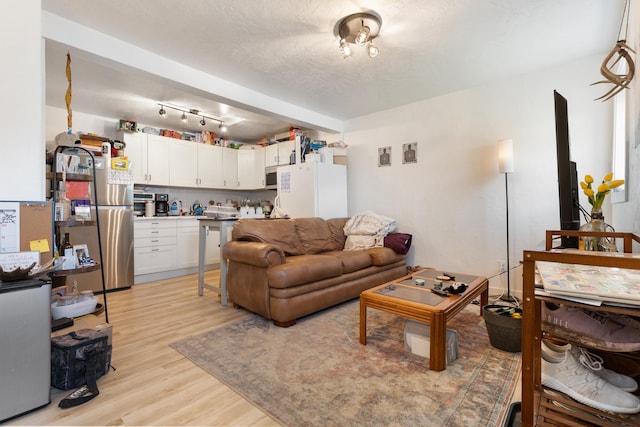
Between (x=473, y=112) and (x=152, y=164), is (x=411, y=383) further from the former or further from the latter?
(x=152, y=164)

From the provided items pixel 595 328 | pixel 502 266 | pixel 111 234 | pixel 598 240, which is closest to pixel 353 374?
pixel 595 328

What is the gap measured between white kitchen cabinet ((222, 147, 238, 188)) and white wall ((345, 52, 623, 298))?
2557mm

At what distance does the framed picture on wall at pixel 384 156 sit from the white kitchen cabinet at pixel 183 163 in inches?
123

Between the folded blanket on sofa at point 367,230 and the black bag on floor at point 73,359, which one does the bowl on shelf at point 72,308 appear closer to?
the black bag on floor at point 73,359

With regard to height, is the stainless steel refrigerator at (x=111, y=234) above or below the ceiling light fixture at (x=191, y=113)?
below

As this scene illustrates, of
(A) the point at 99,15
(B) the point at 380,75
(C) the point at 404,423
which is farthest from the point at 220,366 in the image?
(B) the point at 380,75

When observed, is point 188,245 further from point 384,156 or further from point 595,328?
point 595,328

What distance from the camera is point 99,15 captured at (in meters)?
2.09

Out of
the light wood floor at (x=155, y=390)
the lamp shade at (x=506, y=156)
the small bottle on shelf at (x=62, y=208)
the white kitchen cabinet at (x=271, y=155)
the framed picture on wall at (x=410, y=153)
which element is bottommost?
the light wood floor at (x=155, y=390)

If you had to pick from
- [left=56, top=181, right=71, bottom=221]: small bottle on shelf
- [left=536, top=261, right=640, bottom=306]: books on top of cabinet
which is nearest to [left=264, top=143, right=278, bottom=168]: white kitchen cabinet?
[left=56, top=181, right=71, bottom=221]: small bottle on shelf

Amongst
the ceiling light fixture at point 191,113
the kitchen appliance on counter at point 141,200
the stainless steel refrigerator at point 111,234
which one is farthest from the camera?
the kitchen appliance on counter at point 141,200

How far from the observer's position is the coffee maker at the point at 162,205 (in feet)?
15.1

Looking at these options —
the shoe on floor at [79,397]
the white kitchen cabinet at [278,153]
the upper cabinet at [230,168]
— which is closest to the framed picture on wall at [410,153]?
the white kitchen cabinet at [278,153]

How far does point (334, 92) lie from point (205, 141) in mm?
2779
